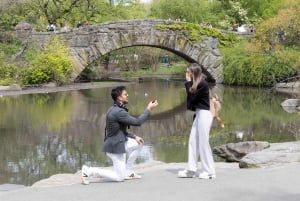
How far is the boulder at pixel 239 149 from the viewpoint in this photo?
12173mm

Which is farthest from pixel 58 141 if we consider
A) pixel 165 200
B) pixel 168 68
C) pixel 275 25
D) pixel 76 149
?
pixel 168 68

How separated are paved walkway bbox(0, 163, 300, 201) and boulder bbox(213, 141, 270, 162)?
3.11m

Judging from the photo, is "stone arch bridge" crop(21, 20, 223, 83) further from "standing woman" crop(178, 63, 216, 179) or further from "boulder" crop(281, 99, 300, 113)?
"standing woman" crop(178, 63, 216, 179)

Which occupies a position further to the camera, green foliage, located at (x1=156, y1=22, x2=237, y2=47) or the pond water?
green foliage, located at (x1=156, y1=22, x2=237, y2=47)

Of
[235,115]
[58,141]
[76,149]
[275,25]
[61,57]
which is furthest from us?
[61,57]

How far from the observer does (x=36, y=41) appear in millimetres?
34531

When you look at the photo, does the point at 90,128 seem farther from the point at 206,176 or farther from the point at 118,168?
the point at 206,176

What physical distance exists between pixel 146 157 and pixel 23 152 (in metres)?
2.88

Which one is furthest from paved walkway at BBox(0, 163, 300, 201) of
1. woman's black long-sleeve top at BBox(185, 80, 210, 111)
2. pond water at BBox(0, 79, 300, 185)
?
pond water at BBox(0, 79, 300, 185)

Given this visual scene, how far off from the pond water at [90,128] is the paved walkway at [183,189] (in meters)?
3.02

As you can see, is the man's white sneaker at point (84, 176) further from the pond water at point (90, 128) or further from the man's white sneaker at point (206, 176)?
the pond water at point (90, 128)

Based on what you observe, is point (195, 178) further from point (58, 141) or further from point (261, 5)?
point (261, 5)

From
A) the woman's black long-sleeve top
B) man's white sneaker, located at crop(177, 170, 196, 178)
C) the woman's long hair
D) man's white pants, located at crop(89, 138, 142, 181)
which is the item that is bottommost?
man's white sneaker, located at crop(177, 170, 196, 178)

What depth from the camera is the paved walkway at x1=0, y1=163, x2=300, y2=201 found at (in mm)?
7340
